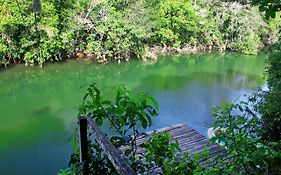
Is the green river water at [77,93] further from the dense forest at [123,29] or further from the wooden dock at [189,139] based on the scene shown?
the wooden dock at [189,139]

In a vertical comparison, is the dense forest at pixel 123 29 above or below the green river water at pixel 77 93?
above

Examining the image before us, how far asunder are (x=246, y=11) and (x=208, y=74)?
611cm

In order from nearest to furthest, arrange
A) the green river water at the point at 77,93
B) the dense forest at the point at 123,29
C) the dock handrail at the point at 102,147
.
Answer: the dock handrail at the point at 102,147
the green river water at the point at 77,93
the dense forest at the point at 123,29

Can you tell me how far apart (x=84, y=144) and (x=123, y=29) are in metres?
12.2

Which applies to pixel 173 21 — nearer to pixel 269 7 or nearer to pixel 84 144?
pixel 269 7

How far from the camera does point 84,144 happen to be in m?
1.59

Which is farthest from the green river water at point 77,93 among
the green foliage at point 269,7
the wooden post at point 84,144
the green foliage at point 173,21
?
the green foliage at point 269,7

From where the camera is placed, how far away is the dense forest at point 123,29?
12.4 m

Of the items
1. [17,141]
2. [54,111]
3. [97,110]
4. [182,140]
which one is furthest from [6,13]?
[97,110]

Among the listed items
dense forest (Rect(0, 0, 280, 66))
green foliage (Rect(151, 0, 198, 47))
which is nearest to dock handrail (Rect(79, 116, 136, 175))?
dense forest (Rect(0, 0, 280, 66))

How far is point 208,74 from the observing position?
13422 mm

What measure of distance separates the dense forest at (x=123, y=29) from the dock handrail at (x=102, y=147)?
8747 mm

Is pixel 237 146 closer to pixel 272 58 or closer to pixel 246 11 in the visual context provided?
pixel 272 58

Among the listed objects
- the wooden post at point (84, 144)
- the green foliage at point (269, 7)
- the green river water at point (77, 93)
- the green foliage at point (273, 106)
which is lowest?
the green river water at point (77, 93)
